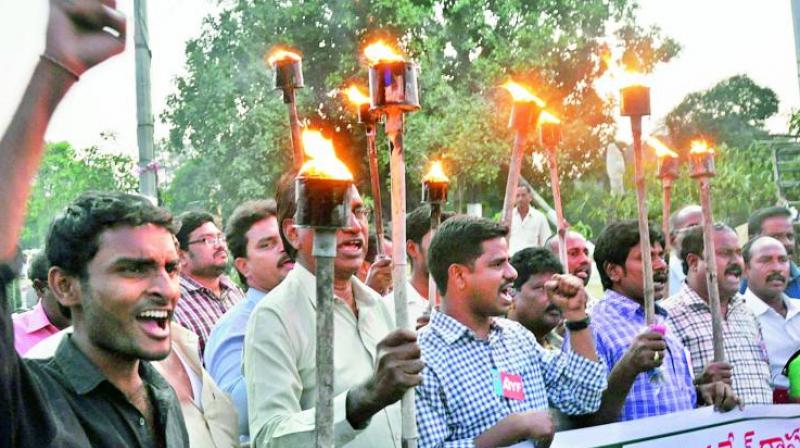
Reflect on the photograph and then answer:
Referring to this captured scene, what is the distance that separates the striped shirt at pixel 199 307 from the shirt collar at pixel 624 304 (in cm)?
198

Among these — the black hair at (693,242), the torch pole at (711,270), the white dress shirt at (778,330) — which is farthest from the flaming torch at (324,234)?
the white dress shirt at (778,330)

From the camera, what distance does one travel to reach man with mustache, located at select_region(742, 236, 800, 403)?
5637mm

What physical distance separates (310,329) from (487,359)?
2.75ft

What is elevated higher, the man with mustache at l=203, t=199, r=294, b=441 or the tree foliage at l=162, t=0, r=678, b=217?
the tree foliage at l=162, t=0, r=678, b=217

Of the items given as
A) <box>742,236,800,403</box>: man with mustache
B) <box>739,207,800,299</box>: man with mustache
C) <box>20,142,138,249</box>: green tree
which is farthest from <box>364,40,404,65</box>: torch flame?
<box>20,142,138,249</box>: green tree

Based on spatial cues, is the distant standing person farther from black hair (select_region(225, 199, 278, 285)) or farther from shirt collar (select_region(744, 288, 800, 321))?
black hair (select_region(225, 199, 278, 285))

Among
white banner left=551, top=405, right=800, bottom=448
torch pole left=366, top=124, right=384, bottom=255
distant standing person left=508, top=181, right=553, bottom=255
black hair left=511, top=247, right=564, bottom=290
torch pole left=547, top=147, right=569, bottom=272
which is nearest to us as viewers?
torch pole left=366, top=124, right=384, bottom=255

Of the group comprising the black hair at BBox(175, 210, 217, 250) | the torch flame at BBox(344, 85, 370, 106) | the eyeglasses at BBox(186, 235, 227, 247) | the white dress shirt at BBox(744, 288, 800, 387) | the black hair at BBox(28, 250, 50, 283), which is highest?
the torch flame at BBox(344, 85, 370, 106)

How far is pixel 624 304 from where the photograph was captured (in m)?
4.53

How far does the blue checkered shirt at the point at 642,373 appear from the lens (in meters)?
4.21

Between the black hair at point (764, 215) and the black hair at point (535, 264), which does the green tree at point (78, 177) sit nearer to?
the black hair at point (764, 215)

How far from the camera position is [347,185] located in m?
2.11

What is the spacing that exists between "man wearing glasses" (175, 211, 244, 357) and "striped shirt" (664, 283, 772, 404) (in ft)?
7.69

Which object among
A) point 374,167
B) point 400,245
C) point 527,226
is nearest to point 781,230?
point 527,226
